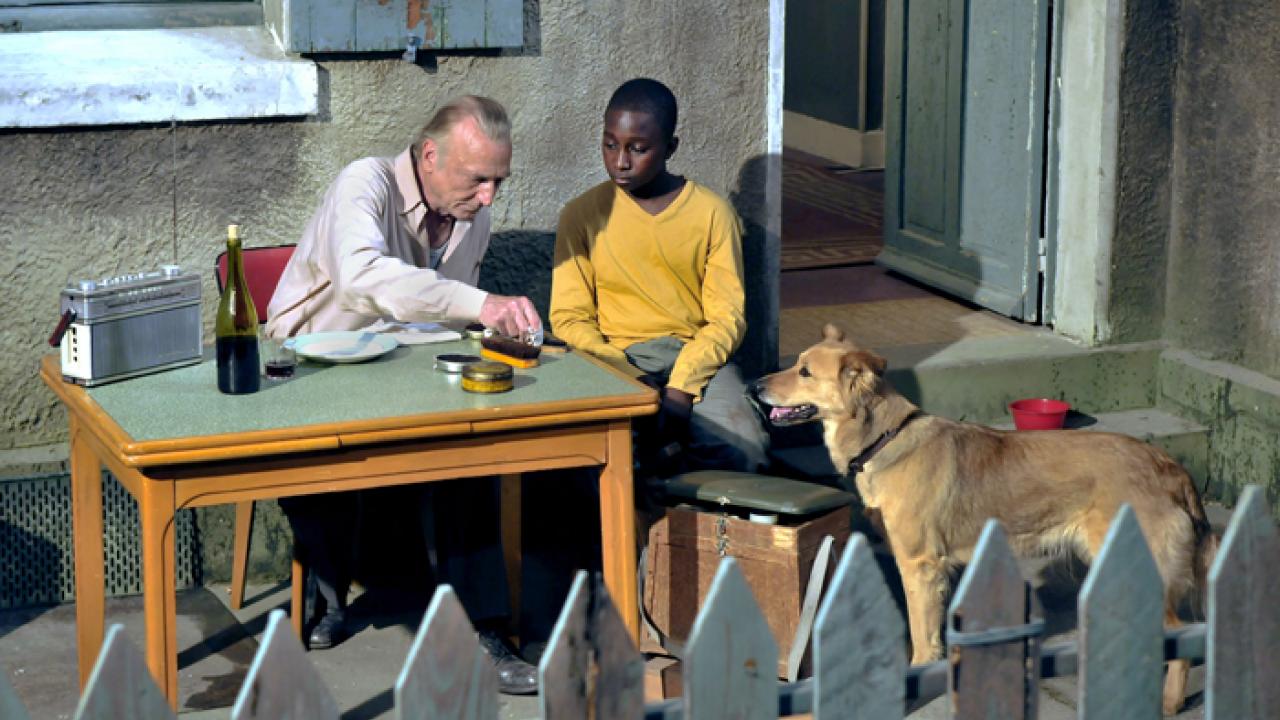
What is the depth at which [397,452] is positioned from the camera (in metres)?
A: 4.44

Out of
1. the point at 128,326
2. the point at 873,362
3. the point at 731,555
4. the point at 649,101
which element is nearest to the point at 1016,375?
the point at 873,362

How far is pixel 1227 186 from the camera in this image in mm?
7035

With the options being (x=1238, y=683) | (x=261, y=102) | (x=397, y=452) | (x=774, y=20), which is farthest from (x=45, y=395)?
(x=1238, y=683)

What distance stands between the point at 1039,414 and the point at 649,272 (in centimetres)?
169

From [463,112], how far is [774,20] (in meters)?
1.78

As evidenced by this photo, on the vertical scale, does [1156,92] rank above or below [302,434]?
above

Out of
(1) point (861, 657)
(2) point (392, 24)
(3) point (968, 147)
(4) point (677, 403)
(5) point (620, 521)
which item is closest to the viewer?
(1) point (861, 657)

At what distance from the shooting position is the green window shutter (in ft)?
19.9

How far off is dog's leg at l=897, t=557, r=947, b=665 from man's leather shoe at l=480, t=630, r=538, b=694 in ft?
3.71

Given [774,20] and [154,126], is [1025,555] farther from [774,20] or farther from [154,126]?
[154,126]

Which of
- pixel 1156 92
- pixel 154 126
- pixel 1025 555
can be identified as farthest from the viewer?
pixel 1156 92

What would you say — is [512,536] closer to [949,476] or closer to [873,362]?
[873,362]

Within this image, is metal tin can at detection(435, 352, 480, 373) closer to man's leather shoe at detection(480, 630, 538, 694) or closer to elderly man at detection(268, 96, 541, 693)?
elderly man at detection(268, 96, 541, 693)

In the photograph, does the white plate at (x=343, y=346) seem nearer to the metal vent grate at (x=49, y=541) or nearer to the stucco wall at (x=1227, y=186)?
the metal vent grate at (x=49, y=541)
